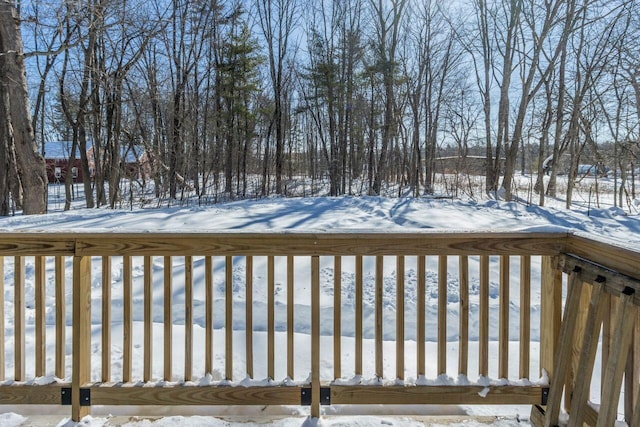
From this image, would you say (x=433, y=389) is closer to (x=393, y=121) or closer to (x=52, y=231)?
(x=52, y=231)

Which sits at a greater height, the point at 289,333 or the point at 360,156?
the point at 360,156

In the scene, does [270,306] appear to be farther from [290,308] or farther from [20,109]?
[20,109]

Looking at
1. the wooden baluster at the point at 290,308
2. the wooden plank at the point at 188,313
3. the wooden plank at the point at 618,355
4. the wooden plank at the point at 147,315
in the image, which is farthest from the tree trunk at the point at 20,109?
the wooden plank at the point at 618,355

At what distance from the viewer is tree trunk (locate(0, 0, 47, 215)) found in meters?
8.31

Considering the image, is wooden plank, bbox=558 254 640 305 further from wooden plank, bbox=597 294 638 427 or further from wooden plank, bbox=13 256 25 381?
wooden plank, bbox=13 256 25 381

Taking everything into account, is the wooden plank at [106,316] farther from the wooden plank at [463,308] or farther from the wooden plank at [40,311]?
the wooden plank at [463,308]

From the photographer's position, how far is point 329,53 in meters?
17.9

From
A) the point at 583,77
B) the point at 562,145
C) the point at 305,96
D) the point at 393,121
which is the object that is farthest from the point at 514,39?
the point at 305,96

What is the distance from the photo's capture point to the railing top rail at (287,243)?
195cm

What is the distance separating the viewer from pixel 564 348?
71.5 inches

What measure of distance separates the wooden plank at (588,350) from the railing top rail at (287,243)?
1.30 ft

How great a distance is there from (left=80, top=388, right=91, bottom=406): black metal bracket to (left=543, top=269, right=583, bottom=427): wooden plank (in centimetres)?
220

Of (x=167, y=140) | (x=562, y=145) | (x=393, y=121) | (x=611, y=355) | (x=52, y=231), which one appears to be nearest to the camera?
(x=611, y=355)

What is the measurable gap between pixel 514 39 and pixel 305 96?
951 centimetres
